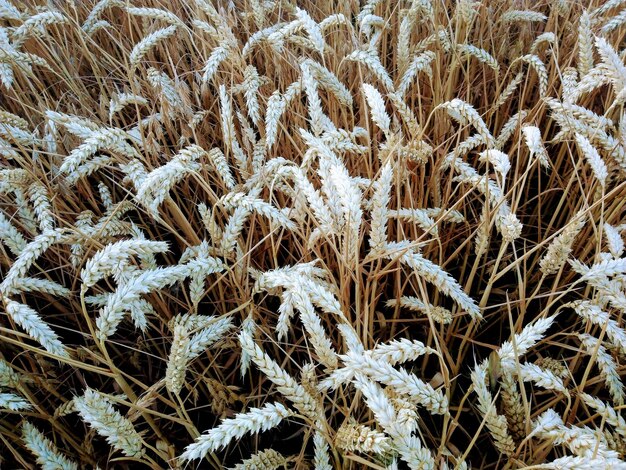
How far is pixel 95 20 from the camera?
1.68m

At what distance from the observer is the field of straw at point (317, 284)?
0.71 meters

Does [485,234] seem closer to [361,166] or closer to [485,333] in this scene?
[485,333]

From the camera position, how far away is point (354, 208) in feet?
2.25

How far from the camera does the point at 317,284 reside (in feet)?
2.63

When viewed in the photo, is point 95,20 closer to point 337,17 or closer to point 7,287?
point 337,17

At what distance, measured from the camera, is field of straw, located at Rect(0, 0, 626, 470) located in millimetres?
710

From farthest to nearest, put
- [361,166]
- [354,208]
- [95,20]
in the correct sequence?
[95,20] < [361,166] < [354,208]

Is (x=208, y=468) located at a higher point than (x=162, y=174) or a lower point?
lower

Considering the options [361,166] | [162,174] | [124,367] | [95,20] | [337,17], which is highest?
[95,20]

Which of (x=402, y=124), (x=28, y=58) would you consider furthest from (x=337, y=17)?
(x=28, y=58)

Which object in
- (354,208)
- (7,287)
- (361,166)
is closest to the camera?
(354,208)

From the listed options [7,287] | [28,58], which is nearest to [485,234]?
[7,287]

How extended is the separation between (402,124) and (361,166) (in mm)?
241

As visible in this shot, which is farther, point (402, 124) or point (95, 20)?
point (95, 20)
